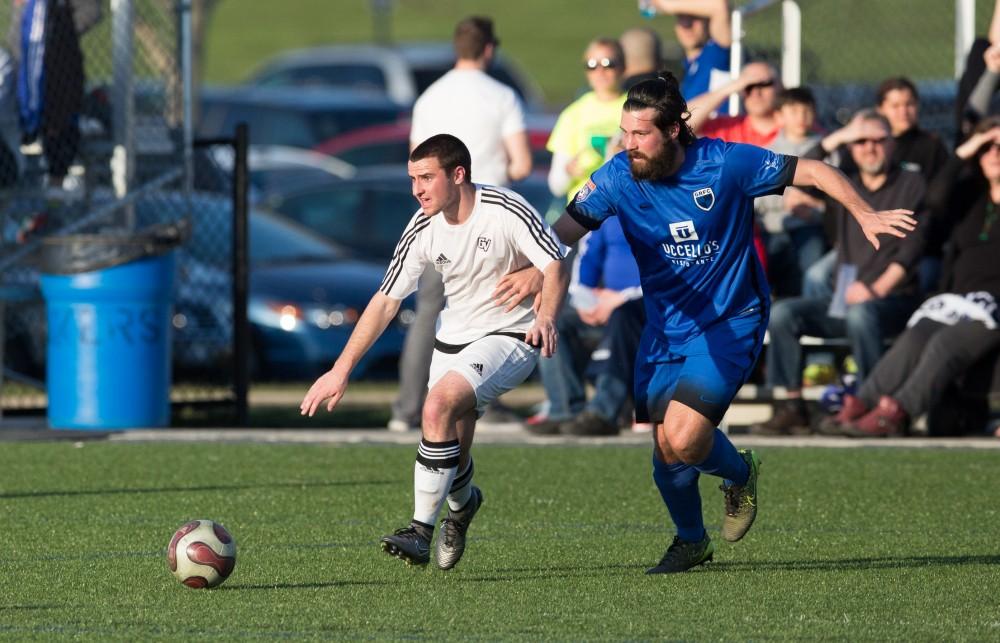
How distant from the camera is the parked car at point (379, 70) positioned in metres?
27.6

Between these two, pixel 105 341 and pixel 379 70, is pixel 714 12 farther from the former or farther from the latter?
pixel 379 70

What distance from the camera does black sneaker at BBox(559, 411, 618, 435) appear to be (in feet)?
40.8

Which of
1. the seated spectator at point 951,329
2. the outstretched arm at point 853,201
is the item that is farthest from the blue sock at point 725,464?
the seated spectator at point 951,329

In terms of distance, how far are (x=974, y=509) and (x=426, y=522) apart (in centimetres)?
316

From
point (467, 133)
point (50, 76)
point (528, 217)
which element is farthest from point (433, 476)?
point (50, 76)

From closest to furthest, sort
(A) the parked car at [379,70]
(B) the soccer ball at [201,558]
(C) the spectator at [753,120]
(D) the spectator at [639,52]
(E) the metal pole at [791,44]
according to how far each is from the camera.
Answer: (B) the soccer ball at [201,558] < (C) the spectator at [753,120] < (D) the spectator at [639,52] < (E) the metal pole at [791,44] < (A) the parked car at [379,70]

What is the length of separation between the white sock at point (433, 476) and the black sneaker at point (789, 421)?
17.8 feet

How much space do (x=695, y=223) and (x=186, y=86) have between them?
7.29 meters

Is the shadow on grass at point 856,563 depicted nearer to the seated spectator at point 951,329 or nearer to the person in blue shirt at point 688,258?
the person in blue shirt at point 688,258

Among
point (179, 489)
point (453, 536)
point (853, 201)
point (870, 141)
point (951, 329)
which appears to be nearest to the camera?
point (853, 201)

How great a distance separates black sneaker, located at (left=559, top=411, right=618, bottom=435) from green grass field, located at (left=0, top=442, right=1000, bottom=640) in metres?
0.79

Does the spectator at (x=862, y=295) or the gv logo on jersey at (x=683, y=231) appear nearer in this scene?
the gv logo on jersey at (x=683, y=231)

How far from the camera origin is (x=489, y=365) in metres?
7.75

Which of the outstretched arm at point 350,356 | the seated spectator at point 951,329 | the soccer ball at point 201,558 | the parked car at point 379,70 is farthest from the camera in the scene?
the parked car at point 379,70
